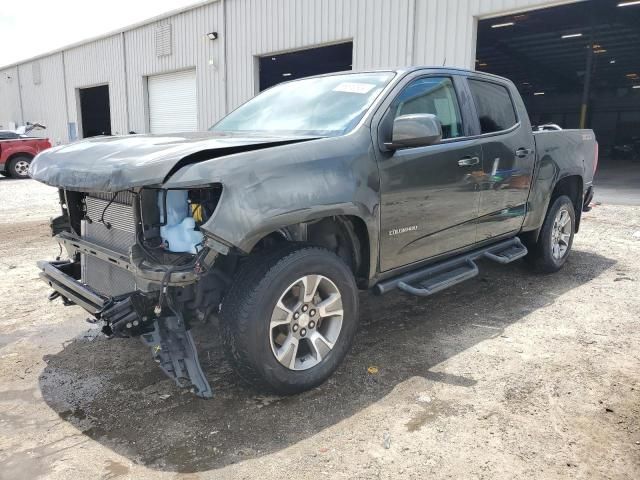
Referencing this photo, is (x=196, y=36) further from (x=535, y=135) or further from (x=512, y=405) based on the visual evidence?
(x=512, y=405)

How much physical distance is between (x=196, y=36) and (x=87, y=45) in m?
8.48

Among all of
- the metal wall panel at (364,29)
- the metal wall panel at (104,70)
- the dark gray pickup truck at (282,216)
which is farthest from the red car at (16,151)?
the dark gray pickup truck at (282,216)

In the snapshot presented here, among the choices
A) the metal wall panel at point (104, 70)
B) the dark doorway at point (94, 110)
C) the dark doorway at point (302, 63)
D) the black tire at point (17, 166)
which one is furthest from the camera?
the dark doorway at point (94, 110)

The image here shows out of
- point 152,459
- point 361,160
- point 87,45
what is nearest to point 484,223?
point 361,160

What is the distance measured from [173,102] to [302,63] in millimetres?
7114

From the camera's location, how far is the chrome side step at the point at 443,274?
3.56m

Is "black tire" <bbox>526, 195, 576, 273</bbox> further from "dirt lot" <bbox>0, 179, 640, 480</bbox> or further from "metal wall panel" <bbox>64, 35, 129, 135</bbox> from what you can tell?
"metal wall panel" <bbox>64, 35, 129, 135</bbox>

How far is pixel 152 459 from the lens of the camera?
8.05 feet

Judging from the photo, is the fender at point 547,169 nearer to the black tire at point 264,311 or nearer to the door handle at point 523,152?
the door handle at point 523,152

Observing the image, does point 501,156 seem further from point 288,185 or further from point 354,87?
point 288,185

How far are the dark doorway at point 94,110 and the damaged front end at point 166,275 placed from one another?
2418 centimetres

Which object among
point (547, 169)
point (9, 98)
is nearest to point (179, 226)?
point (547, 169)

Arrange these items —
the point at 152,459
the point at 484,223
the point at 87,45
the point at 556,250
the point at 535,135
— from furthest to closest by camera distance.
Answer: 1. the point at 87,45
2. the point at 556,250
3. the point at 535,135
4. the point at 484,223
5. the point at 152,459

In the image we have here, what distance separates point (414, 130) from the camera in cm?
312
